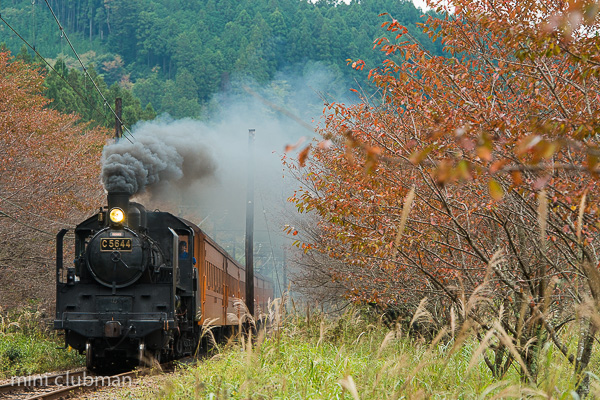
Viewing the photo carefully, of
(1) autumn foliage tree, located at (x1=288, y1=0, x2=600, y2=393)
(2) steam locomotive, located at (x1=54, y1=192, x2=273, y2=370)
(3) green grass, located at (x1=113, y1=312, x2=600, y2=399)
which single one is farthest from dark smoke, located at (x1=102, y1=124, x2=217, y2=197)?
(1) autumn foliage tree, located at (x1=288, y1=0, x2=600, y2=393)

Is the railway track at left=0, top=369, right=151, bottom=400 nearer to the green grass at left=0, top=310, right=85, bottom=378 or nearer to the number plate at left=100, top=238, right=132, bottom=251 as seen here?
the green grass at left=0, top=310, right=85, bottom=378

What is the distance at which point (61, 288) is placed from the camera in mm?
11977

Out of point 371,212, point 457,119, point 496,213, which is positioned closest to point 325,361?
point 371,212

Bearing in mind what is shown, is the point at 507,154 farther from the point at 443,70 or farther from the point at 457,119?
the point at 443,70

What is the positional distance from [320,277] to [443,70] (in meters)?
12.1

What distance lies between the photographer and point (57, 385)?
9773 millimetres

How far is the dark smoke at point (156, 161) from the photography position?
12.9 m

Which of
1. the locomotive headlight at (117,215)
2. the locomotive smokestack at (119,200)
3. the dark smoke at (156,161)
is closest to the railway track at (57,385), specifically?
the locomotive headlight at (117,215)

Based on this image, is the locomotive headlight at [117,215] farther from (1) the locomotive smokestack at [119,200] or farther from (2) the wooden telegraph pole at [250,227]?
(2) the wooden telegraph pole at [250,227]

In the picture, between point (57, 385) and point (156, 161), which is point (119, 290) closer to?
point (57, 385)

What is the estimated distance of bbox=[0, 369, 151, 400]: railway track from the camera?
27.9 ft

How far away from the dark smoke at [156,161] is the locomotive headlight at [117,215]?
0.60 metres

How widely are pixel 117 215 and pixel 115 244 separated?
1.86 feet

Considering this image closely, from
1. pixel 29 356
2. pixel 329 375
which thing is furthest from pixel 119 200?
pixel 329 375
